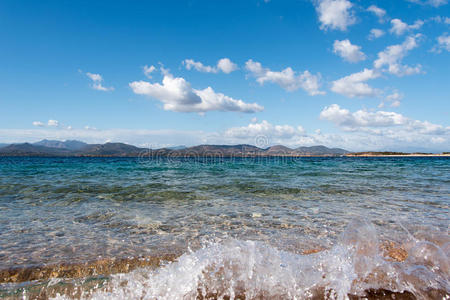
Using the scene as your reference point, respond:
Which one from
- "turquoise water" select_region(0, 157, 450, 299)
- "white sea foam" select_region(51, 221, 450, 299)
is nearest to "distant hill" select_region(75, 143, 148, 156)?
"turquoise water" select_region(0, 157, 450, 299)

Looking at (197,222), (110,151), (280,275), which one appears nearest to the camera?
(280,275)

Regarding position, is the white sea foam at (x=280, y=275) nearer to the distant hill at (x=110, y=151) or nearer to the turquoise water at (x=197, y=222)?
the turquoise water at (x=197, y=222)

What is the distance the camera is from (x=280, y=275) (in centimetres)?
374

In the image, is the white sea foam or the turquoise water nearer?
the white sea foam

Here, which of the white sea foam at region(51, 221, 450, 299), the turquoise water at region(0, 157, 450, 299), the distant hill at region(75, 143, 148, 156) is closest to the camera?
the white sea foam at region(51, 221, 450, 299)

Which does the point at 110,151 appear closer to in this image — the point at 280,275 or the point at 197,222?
the point at 197,222

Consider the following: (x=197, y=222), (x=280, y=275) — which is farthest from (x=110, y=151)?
(x=280, y=275)

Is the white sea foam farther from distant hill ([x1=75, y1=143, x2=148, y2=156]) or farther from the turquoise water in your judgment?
distant hill ([x1=75, y1=143, x2=148, y2=156])

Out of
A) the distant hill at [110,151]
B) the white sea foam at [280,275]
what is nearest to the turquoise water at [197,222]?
the white sea foam at [280,275]

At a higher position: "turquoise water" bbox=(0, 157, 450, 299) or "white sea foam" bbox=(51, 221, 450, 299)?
"white sea foam" bbox=(51, 221, 450, 299)

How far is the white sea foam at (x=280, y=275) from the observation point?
342 centimetres

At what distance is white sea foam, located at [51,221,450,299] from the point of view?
3.42m

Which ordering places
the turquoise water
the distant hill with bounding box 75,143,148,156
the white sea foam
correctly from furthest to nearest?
the distant hill with bounding box 75,143,148,156 → the turquoise water → the white sea foam

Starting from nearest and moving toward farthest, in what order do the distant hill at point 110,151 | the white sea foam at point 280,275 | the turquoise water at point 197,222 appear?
the white sea foam at point 280,275
the turquoise water at point 197,222
the distant hill at point 110,151
